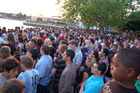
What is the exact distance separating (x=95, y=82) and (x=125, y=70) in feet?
3.46

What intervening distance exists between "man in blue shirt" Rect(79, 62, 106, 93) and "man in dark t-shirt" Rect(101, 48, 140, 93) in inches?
29.7

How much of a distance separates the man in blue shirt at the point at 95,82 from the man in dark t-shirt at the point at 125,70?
76cm

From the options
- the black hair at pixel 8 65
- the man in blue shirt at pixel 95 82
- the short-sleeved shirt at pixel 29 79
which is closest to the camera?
the man in blue shirt at pixel 95 82

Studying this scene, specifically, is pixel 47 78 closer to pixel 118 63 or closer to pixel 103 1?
pixel 118 63

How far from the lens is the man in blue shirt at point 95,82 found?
220cm

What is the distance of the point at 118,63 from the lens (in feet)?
4.67

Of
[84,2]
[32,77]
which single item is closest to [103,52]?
[32,77]

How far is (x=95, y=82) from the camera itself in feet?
7.69

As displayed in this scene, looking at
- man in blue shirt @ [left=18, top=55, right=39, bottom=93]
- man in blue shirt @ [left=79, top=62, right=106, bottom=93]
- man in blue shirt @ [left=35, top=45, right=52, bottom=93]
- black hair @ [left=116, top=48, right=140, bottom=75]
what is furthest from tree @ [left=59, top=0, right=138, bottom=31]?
black hair @ [left=116, top=48, right=140, bottom=75]

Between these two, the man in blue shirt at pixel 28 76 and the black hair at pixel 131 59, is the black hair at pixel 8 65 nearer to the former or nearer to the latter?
the man in blue shirt at pixel 28 76

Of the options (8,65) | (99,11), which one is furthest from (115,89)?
(99,11)

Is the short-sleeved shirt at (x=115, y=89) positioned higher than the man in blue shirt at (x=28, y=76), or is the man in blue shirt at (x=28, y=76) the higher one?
the short-sleeved shirt at (x=115, y=89)

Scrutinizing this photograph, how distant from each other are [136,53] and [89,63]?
7.24 feet

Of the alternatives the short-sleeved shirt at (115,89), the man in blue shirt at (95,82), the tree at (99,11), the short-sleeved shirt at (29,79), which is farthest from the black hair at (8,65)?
the tree at (99,11)
